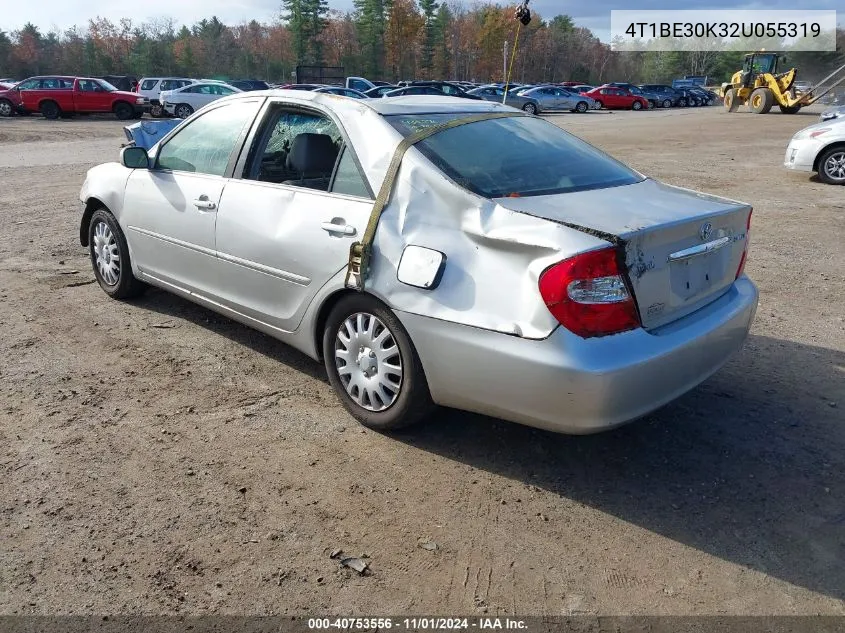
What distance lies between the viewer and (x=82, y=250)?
7273mm

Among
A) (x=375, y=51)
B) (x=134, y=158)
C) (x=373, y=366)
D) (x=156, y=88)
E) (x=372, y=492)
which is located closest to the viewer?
(x=372, y=492)

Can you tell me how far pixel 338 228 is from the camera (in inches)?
140

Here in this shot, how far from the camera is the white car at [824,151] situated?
38.4 feet

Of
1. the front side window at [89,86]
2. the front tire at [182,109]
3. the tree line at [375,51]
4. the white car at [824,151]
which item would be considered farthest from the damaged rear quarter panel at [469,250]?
the tree line at [375,51]

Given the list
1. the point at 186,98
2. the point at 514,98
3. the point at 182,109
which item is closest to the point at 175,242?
the point at 182,109

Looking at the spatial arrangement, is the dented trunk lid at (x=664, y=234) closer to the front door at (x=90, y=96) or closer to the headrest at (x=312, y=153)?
the headrest at (x=312, y=153)

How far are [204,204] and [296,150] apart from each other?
0.70 meters

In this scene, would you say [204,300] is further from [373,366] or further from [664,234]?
[664,234]

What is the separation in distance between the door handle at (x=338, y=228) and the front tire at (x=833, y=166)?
36.4 feet

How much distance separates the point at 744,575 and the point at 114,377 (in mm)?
3450

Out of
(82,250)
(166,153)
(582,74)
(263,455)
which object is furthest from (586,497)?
(582,74)

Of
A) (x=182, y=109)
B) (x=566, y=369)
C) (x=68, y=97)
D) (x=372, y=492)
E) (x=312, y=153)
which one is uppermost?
(x=68, y=97)

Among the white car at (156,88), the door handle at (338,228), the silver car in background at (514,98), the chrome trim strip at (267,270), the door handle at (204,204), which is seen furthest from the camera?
the silver car in background at (514,98)

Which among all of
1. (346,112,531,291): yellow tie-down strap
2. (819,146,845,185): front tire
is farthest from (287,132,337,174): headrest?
(819,146,845,185): front tire
